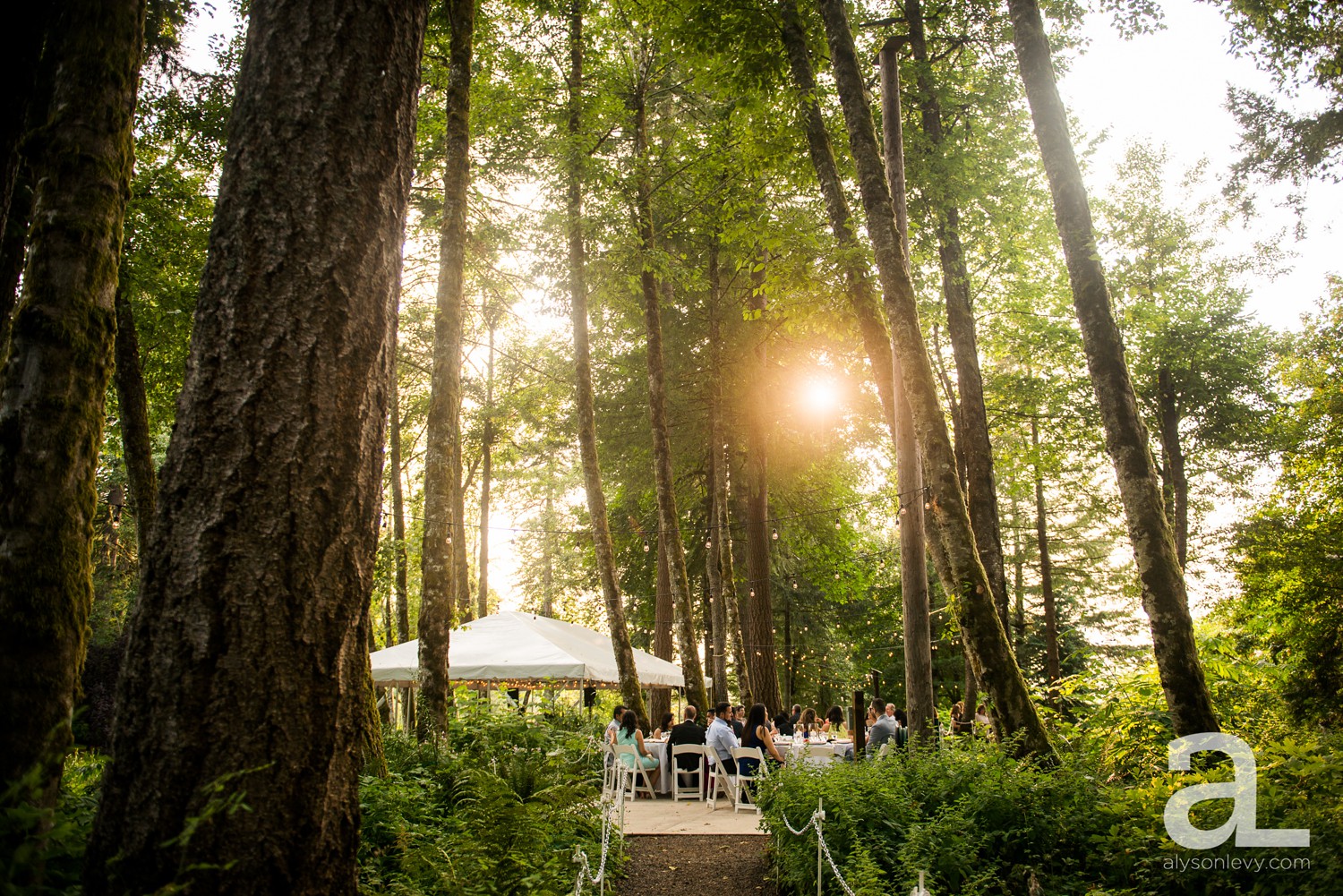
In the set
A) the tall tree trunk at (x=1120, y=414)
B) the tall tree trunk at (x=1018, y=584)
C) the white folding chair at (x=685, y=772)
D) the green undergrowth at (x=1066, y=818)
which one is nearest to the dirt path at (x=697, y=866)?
the green undergrowth at (x=1066, y=818)

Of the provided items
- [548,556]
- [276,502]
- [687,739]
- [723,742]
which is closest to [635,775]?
[687,739]

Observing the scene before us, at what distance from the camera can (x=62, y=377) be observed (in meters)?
3.44

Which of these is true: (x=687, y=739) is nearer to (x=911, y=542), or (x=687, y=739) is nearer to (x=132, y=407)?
(x=911, y=542)

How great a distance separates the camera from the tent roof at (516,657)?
47.7 ft

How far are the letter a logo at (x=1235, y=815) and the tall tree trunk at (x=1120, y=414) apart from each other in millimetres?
993

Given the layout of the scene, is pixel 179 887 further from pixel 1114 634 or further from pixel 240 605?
pixel 1114 634

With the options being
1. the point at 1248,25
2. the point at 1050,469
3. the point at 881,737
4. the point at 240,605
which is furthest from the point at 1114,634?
the point at 240,605

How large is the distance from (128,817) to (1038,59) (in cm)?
950

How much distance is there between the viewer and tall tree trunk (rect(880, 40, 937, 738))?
32.9ft

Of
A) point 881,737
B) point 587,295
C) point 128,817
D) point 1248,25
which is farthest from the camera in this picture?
point 587,295

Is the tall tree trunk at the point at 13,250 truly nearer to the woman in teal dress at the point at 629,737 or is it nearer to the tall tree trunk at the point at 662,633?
the woman in teal dress at the point at 629,737

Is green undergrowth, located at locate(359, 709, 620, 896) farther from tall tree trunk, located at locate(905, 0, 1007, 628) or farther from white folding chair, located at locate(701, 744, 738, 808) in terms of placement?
tall tree trunk, located at locate(905, 0, 1007, 628)

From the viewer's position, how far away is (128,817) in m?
2.12

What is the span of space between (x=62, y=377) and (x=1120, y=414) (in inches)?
305
